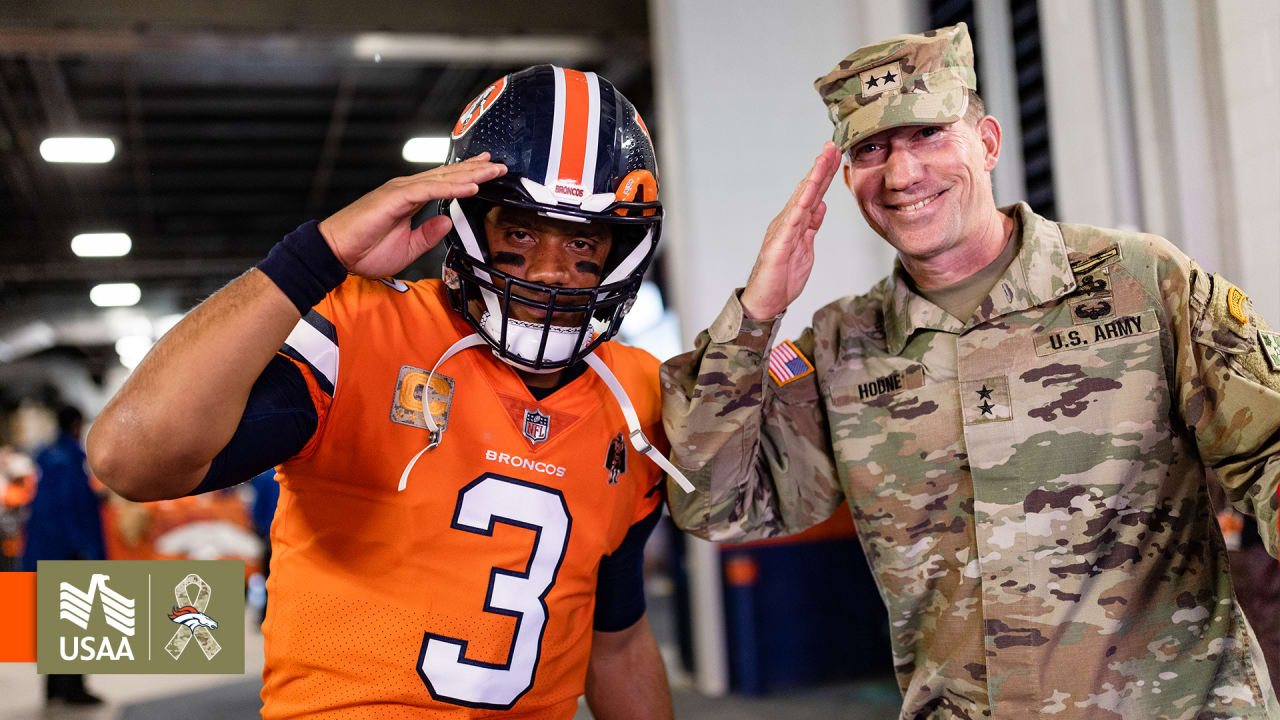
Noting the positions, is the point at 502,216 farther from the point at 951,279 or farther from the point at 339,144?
the point at 339,144

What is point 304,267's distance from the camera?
124cm

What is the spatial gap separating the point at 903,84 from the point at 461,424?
910 millimetres

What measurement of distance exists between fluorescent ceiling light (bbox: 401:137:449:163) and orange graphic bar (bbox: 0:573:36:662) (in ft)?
20.9

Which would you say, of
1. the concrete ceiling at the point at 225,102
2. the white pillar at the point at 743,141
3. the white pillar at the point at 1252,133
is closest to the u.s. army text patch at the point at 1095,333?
the white pillar at the point at 1252,133

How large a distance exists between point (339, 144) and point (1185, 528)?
796 cm

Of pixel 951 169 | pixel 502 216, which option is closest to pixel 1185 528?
pixel 951 169

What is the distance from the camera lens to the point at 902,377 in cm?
172

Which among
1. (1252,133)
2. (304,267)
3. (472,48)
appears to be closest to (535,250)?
(304,267)

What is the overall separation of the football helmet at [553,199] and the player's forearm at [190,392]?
15.8 inches

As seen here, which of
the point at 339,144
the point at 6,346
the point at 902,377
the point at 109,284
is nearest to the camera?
the point at 902,377

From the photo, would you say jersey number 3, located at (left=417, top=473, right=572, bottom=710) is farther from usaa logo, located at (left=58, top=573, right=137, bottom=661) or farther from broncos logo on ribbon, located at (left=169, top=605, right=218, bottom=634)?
usaa logo, located at (left=58, top=573, right=137, bottom=661)

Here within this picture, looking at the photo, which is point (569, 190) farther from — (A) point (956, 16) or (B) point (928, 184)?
(A) point (956, 16)

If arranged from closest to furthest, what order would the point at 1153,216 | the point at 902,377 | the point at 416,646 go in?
1. the point at 416,646
2. the point at 902,377
3. the point at 1153,216

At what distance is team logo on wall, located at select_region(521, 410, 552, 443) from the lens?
1.58 meters
